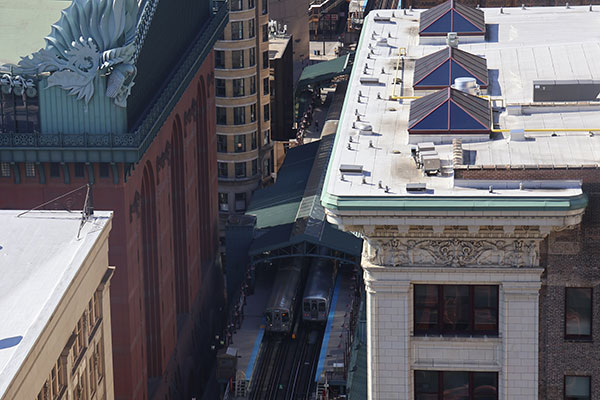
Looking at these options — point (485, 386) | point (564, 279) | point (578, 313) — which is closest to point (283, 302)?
point (485, 386)

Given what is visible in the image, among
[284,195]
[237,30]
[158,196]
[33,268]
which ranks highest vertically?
[237,30]

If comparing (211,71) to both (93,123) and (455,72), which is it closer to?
(93,123)

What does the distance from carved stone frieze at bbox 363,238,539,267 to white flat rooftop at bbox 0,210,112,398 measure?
1540cm

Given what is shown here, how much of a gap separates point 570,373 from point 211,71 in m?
104

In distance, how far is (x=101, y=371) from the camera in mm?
84688

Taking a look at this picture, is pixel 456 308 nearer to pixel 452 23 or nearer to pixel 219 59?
pixel 452 23

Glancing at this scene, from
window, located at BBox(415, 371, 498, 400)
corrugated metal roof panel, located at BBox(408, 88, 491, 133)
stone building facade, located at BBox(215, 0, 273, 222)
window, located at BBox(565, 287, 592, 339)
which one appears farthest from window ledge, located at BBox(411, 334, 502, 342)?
stone building facade, located at BBox(215, 0, 273, 222)

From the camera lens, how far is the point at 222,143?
196m

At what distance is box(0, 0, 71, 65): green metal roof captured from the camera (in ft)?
383

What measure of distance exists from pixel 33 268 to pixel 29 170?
44.0 m

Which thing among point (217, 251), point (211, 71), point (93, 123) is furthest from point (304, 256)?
point (93, 123)

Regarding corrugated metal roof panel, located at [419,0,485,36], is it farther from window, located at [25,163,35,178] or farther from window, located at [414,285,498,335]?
window, located at [414,285,498,335]

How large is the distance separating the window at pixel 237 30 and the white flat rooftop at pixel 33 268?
109528mm

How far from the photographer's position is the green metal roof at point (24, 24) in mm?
116812
